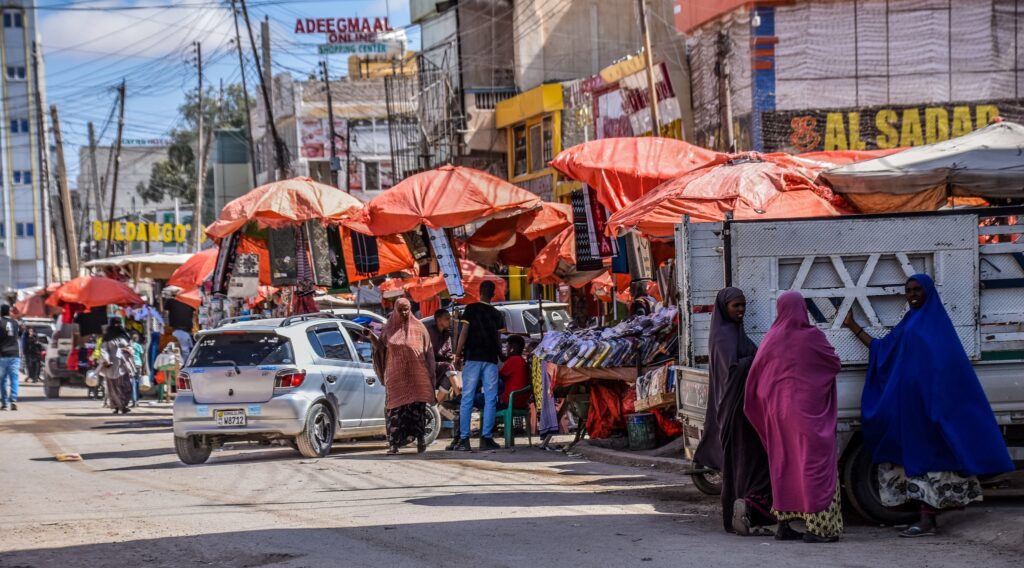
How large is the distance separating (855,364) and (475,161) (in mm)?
29803

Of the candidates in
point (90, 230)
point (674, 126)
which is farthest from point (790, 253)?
point (90, 230)

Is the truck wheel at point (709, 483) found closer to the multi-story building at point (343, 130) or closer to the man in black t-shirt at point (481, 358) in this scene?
the man in black t-shirt at point (481, 358)

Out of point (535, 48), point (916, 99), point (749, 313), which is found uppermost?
point (535, 48)

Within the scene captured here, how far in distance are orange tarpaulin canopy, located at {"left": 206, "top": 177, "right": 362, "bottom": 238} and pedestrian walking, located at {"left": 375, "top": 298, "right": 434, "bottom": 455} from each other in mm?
3974

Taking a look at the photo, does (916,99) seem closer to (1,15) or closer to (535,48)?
(535,48)

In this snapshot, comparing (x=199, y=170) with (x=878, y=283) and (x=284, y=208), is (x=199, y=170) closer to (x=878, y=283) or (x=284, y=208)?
(x=284, y=208)

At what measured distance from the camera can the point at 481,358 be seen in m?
15.8

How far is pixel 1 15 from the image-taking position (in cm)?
9794

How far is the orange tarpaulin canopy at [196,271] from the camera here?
2720 centimetres

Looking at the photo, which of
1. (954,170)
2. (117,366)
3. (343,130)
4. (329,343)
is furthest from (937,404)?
(343,130)

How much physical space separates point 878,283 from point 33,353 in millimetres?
37251

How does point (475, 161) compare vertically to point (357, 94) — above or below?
below

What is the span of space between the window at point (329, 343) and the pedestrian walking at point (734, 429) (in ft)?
24.5

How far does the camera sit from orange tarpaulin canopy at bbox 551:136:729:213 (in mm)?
15477
